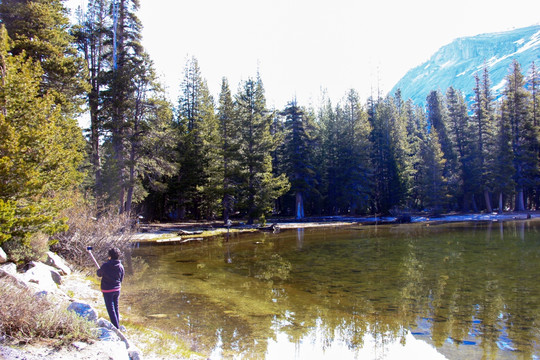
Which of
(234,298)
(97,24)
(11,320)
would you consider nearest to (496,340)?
(234,298)

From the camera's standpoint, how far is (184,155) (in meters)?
40.5

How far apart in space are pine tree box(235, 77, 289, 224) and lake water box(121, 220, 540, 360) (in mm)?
16197

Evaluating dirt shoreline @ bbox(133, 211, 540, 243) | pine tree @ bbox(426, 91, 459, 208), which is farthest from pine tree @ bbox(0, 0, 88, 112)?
pine tree @ bbox(426, 91, 459, 208)

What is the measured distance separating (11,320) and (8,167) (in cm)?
524

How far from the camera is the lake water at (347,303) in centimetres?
774

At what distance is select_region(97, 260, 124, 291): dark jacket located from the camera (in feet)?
24.2

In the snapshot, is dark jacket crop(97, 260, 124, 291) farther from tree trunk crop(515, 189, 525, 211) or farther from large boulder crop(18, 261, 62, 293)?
tree trunk crop(515, 189, 525, 211)

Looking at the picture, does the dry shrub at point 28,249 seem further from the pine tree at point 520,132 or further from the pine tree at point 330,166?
the pine tree at point 520,132

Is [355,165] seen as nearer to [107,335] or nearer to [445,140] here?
[445,140]

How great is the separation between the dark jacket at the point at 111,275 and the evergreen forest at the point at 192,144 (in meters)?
2.43

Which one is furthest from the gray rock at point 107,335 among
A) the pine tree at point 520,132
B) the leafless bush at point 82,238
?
the pine tree at point 520,132

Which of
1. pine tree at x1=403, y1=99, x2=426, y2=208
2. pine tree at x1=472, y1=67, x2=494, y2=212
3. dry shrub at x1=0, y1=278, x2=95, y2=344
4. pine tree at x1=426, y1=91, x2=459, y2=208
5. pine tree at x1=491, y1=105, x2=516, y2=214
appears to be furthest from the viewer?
pine tree at x1=403, y1=99, x2=426, y2=208

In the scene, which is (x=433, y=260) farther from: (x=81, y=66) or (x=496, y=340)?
(x=81, y=66)

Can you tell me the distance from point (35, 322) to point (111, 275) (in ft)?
7.61
